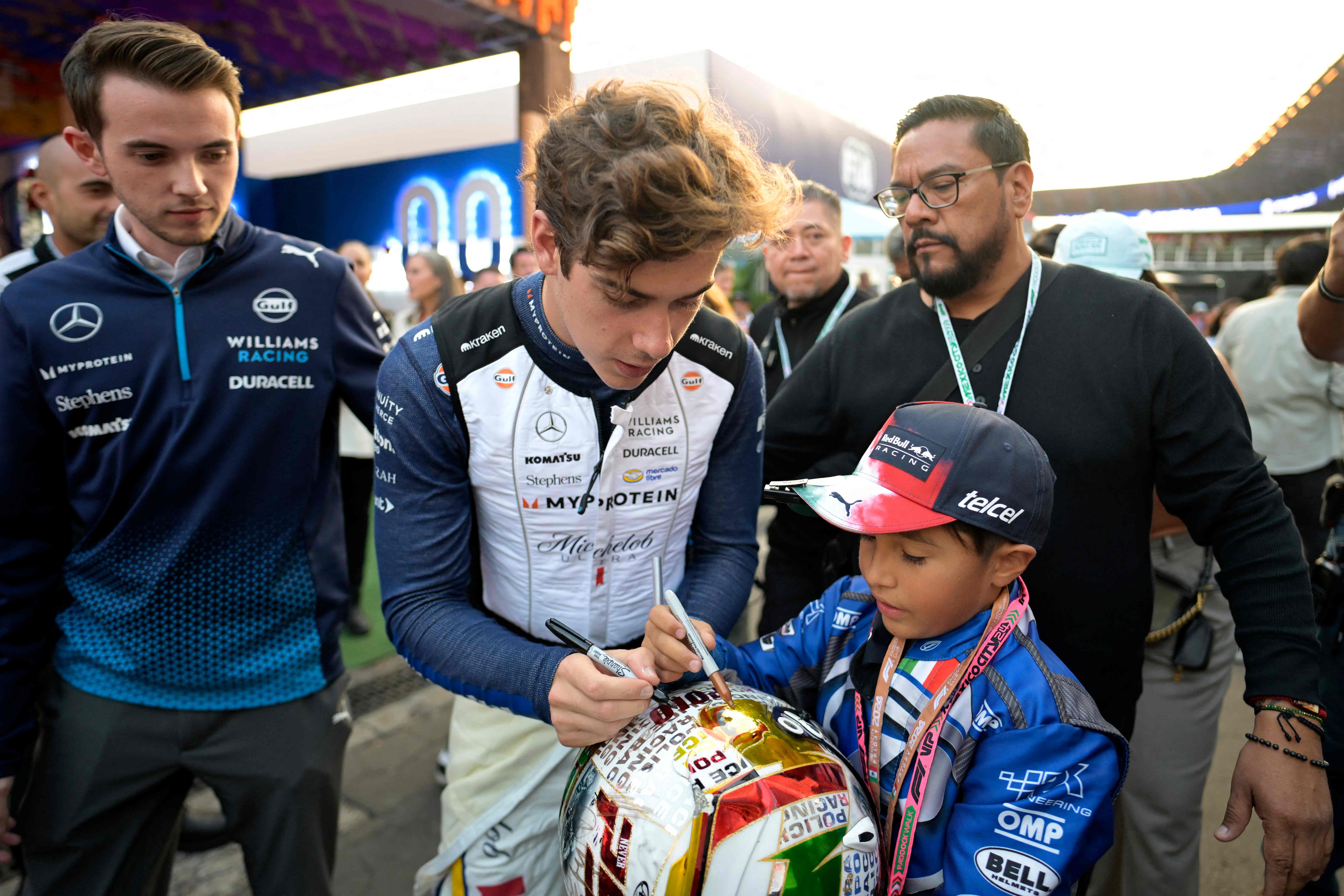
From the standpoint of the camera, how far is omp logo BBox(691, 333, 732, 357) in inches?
60.5

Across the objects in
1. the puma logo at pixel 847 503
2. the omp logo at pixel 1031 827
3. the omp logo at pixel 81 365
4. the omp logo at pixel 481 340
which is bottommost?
the omp logo at pixel 1031 827

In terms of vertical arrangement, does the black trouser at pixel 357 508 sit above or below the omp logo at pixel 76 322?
below

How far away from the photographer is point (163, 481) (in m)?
1.70

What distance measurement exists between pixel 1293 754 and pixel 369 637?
14.6ft

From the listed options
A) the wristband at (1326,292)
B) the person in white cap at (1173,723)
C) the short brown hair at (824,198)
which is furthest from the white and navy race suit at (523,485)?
the short brown hair at (824,198)

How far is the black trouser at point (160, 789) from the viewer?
1.71 meters

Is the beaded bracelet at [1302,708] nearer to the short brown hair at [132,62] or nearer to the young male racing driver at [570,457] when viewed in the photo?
the young male racing driver at [570,457]

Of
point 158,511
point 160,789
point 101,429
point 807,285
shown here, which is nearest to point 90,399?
point 101,429

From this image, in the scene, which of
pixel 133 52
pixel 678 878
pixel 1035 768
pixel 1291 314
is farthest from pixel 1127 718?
pixel 1291 314

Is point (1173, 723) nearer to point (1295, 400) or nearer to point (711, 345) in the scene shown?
point (711, 345)

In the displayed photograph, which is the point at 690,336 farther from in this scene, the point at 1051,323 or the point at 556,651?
the point at 1051,323

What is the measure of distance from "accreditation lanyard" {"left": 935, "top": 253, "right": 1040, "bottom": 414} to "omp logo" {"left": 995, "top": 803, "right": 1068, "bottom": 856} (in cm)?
81

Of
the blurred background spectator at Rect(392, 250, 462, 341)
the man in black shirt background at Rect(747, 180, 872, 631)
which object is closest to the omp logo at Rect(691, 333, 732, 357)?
the man in black shirt background at Rect(747, 180, 872, 631)

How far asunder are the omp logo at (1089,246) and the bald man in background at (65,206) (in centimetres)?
339
